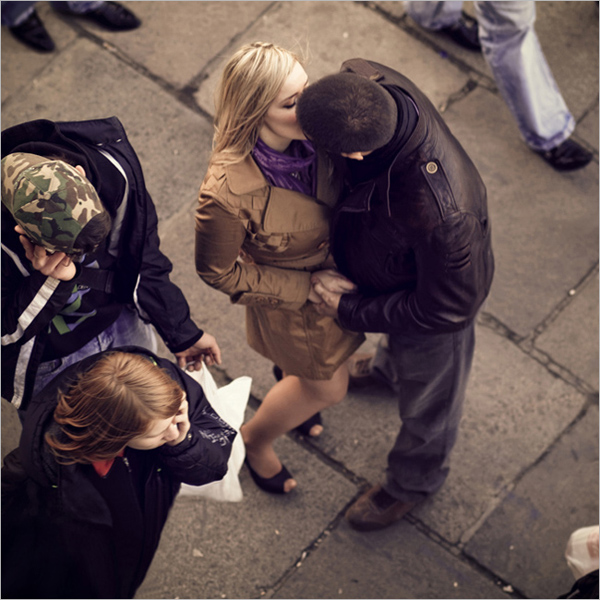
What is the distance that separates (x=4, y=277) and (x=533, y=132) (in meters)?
3.16

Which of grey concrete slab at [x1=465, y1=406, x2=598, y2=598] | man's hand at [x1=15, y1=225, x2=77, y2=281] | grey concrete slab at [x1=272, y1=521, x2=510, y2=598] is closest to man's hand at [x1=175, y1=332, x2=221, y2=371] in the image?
man's hand at [x1=15, y1=225, x2=77, y2=281]

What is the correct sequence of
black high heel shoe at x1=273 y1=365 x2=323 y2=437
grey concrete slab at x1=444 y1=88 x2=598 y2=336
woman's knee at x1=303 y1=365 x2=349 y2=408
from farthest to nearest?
grey concrete slab at x1=444 y1=88 x2=598 y2=336 < black high heel shoe at x1=273 y1=365 x2=323 y2=437 < woman's knee at x1=303 y1=365 x2=349 y2=408

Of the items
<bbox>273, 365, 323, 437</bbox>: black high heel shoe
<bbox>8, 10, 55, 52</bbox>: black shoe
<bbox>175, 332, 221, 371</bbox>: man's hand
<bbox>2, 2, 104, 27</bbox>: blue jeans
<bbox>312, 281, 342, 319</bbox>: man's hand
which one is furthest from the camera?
<bbox>8, 10, 55, 52</bbox>: black shoe

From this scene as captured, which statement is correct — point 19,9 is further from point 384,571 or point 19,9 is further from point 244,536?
point 384,571

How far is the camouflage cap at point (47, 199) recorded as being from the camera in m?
2.00

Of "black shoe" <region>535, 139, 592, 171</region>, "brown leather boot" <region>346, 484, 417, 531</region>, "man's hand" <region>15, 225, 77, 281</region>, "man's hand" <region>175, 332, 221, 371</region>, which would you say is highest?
"man's hand" <region>15, 225, 77, 281</region>

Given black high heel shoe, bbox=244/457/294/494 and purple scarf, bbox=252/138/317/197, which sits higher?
purple scarf, bbox=252/138/317/197

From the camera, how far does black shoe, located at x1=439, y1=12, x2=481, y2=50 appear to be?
4.62 metres

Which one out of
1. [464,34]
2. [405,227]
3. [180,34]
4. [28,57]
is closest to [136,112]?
[180,34]

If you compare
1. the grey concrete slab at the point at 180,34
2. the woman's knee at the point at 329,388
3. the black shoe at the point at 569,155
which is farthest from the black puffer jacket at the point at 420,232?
the grey concrete slab at the point at 180,34

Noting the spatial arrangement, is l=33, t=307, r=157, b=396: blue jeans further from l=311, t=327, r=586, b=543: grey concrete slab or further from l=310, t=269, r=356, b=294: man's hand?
l=311, t=327, r=586, b=543: grey concrete slab

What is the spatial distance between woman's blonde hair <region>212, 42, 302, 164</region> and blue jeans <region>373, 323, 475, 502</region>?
38.1 inches

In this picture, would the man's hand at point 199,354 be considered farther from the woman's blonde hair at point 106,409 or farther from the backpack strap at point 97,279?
the woman's blonde hair at point 106,409

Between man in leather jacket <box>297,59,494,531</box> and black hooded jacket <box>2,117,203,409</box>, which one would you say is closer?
man in leather jacket <box>297,59,494,531</box>
